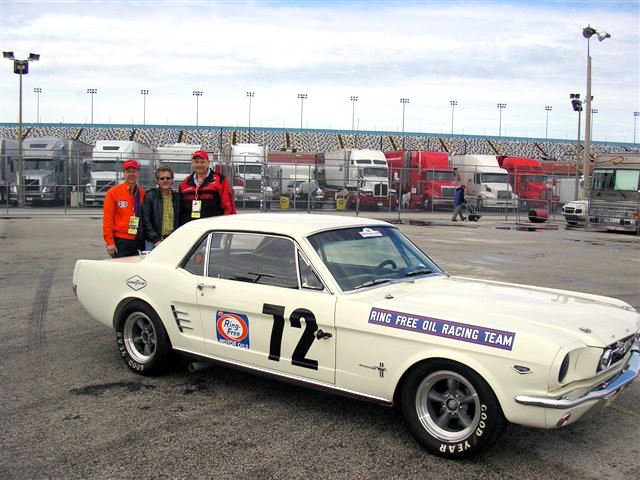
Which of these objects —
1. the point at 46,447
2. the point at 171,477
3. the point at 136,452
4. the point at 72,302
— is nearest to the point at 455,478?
the point at 171,477

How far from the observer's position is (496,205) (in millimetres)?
33781

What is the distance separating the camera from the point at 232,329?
461 cm

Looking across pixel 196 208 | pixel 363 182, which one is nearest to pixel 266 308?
pixel 196 208

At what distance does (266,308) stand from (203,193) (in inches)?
114

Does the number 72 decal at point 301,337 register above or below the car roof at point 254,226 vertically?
below

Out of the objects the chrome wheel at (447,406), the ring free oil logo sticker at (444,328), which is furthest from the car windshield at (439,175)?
the chrome wheel at (447,406)

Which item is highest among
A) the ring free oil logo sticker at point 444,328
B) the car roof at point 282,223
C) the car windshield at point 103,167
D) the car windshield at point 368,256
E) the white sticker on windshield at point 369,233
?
the car windshield at point 103,167

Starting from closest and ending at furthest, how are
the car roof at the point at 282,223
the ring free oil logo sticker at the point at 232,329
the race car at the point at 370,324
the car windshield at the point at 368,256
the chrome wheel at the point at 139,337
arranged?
1. the race car at the point at 370,324
2. the car windshield at the point at 368,256
3. the ring free oil logo sticker at the point at 232,329
4. the car roof at the point at 282,223
5. the chrome wheel at the point at 139,337

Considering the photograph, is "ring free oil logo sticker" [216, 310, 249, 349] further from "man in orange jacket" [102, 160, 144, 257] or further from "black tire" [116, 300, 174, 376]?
"man in orange jacket" [102, 160, 144, 257]

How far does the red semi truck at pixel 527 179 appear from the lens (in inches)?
1415

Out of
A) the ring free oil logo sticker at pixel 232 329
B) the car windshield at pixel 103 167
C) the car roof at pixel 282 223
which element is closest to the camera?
the ring free oil logo sticker at pixel 232 329

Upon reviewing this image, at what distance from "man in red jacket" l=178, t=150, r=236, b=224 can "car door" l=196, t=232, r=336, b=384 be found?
2056 millimetres

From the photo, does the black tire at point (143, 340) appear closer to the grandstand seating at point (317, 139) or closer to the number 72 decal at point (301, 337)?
the number 72 decal at point (301, 337)

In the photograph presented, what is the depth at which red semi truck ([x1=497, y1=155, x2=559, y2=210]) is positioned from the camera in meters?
35.9
